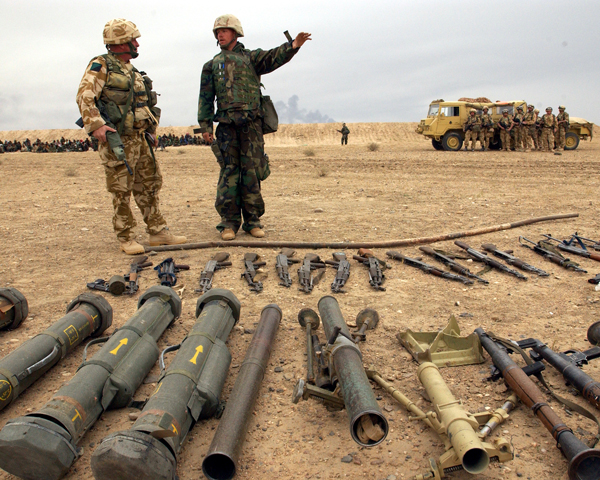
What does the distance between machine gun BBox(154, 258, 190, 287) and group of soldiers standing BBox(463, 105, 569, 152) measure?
16967 mm

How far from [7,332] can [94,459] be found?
6.95 ft

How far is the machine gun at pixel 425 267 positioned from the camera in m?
4.35

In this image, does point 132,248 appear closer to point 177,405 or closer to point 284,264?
point 284,264

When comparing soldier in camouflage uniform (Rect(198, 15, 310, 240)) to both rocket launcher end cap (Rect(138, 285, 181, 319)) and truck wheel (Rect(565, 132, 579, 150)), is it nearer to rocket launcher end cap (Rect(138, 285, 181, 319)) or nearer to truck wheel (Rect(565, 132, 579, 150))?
rocket launcher end cap (Rect(138, 285, 181, 319))

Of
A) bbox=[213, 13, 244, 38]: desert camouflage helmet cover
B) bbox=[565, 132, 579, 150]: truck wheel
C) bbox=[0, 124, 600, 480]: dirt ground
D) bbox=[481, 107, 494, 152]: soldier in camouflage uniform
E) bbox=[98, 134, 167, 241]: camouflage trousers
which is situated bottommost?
bbox=[0, 124, 600, 480]: dirt ground

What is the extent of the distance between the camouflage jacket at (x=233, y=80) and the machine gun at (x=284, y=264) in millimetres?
1636

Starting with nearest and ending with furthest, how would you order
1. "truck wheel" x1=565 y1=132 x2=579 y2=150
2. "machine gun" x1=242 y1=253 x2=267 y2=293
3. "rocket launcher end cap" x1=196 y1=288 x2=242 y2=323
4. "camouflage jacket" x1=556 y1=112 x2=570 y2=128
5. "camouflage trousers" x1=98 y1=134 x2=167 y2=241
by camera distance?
"rocket launcher end cap" x1=196 y1=288 x2=242 y2=323 → "machine gun" x1=242 y1=253 x2=267 y2=293 → "camouflage trousers" x1=98 y1=134 x2=167 y2=241 → "camouflage jacket" x1=556 y1=112 x2=570 y2=128 → "truck wheel" x1=565 y1=132 x2=579 y2=150

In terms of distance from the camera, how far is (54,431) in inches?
78.4

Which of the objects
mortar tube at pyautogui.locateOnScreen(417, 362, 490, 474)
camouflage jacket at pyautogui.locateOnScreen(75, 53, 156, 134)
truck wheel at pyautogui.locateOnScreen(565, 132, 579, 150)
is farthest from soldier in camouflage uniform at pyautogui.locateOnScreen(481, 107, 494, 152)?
mortar tube at pyautogui.locateOnScreen(417, 362, 490, 474)

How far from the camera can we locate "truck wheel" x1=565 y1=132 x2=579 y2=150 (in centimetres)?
1972

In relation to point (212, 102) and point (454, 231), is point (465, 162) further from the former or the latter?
point (212, 102)

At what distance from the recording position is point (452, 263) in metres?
4.63

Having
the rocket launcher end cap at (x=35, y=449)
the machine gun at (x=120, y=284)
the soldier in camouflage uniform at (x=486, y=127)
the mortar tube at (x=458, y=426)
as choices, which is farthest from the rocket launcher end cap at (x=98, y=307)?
the soldier in camouflage uniform at (x=486, y=127)

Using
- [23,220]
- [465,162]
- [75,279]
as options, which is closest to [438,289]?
[75,279]
